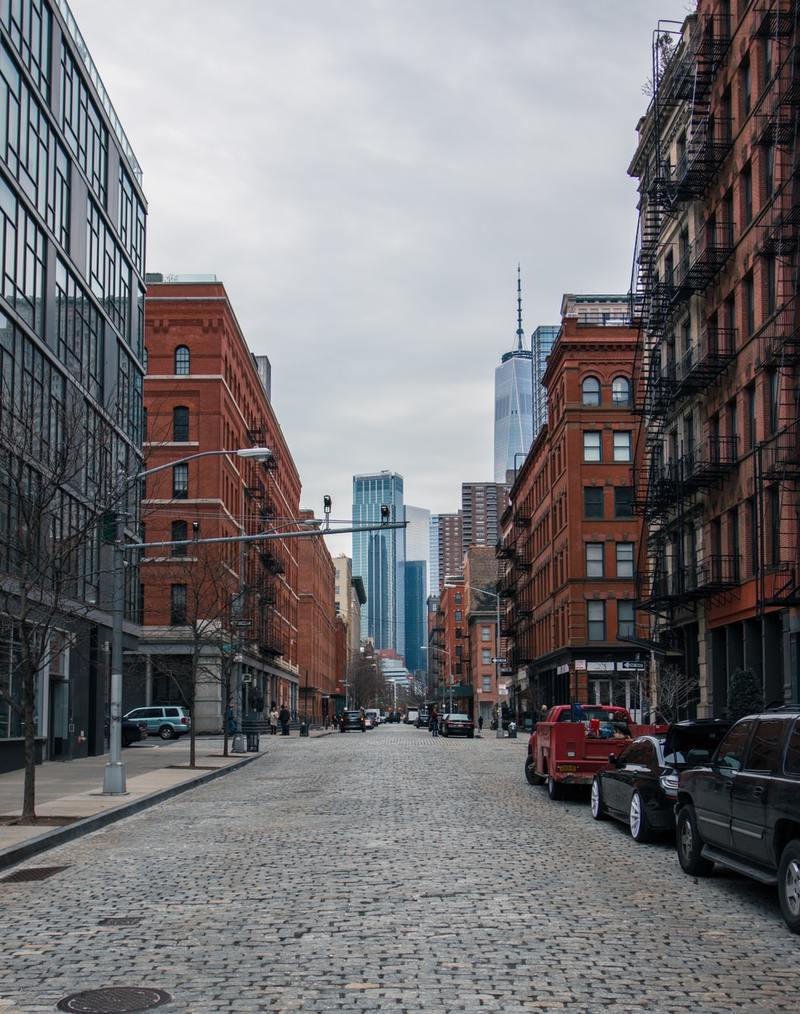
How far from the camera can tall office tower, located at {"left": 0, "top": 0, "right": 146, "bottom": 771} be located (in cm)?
2700

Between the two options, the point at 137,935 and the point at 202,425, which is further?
the point at 202,425

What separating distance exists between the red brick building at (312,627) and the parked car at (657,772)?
92.0m

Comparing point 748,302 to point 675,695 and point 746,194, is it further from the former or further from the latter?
point 675,695

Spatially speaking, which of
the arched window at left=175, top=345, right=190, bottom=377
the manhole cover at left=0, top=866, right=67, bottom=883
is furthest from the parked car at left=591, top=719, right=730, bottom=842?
the arched window at left=175, top=345, right=190, bottom=377

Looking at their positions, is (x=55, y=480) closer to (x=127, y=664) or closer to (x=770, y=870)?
(x=770, y=870)

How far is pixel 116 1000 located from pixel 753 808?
5901mm

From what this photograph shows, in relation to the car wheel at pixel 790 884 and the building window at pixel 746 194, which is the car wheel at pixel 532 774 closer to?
the car wheel at pixel 790 884

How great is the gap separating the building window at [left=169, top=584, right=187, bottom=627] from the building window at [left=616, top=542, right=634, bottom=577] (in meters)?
21.8

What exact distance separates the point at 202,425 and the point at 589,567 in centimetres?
2134

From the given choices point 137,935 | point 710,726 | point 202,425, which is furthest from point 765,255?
point 202,425

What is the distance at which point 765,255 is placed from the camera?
99.8ft

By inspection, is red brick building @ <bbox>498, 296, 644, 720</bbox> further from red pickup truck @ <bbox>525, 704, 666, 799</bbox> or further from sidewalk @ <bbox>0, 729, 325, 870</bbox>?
red pickup truck @ <bbox>525, 704, 666, 799</bbox>

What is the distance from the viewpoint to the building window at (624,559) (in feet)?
205

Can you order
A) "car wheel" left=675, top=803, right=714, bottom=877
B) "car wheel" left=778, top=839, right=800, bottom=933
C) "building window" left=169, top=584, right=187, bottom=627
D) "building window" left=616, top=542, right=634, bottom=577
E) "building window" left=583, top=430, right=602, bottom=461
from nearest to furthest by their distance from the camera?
"car wheel" left=778, top=839, right=800, bottom=933 < "car wheel" left=675, top=803, right=714, bottom=877 < "building window" left=169, top=584, right=187, bottom=627 < "building window" left=616, top=542, right=634, bottom=577 < "building window" left=583, top=430, right=602, bottom=461
